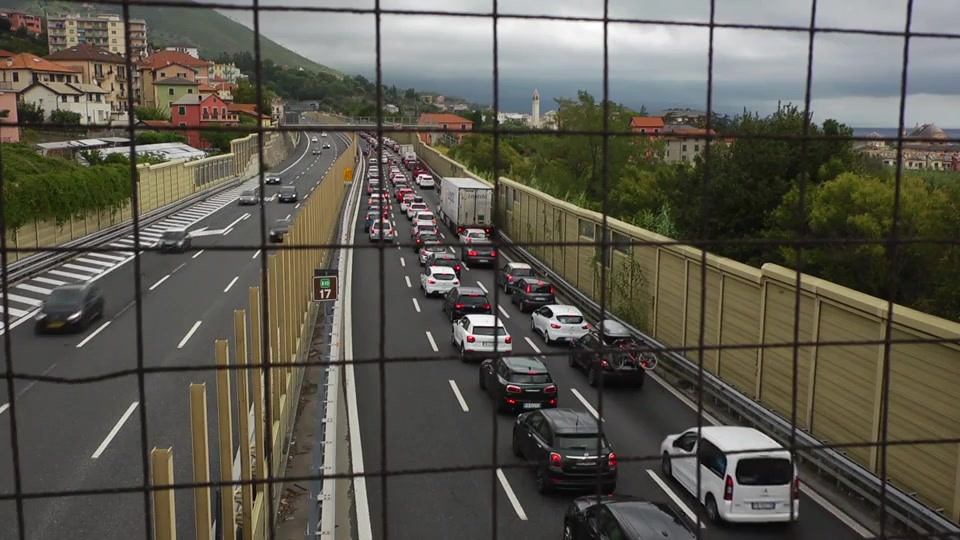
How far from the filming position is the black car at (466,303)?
23.1 m

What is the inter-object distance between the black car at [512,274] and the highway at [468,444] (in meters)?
3.25

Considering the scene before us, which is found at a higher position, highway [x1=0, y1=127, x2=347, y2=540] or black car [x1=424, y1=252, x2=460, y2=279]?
black car [x1=424, y1=252, x2=460, y2=279]

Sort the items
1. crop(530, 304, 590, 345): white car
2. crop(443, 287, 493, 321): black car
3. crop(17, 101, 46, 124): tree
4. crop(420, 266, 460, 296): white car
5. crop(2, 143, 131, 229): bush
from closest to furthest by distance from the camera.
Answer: crop(2, 143, 131, 229): bush
crop(17, 101, 46, 124): tree
crop(530, 304, 590, 345): white car
crop(443, 287, 493, 321): black car
crop(420, 266, 460, 296): white car

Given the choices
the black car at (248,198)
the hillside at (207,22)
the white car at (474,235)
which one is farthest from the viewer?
the black car at (248,198)

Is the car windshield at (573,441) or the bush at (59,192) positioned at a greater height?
the bush at (59,192)

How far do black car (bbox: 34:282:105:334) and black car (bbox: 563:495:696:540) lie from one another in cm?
1598

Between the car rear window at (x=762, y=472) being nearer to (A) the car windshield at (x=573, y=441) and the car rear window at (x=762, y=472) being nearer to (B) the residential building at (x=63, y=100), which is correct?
(A) the car windshield at (x=573, y=441)

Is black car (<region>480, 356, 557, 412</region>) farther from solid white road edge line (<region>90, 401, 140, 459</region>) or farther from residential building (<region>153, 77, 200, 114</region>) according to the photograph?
residential building (<region>153, 77, 200, 114</region>)

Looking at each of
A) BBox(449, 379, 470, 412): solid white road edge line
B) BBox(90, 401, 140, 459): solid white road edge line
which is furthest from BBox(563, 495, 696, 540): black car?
BBox(90, 401, 140, 459): solid white road edge line

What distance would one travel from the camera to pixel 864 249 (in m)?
17.8

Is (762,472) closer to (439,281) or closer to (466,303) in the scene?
(466,303)

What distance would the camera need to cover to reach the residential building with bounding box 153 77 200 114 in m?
12.4

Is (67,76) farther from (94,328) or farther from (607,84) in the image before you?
(607,84)

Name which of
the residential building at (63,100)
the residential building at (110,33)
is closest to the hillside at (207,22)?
the residential building at (110,33)
